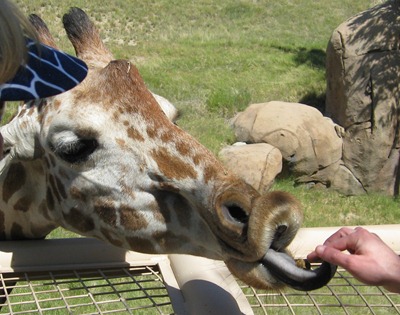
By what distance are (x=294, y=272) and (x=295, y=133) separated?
631 centimetres

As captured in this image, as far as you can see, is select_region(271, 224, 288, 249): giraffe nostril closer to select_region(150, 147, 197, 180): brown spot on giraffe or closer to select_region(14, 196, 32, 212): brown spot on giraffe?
select_region(150, 147, 197, 180): brown spot on giraffe

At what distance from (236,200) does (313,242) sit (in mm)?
474

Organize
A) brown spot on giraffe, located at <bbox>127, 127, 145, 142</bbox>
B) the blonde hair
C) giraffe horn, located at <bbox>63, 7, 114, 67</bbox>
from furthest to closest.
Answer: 1. giraffe horn, located at <bbox>63, 7, 114, 67</bbox>
2. brown spot on giraffe, located at <bbox>127, 127, 145, 142</bbox>
3. the blonde hair

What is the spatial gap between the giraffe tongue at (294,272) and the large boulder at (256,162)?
528cm

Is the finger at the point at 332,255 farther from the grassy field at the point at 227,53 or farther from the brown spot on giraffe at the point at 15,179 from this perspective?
the grassy field at the point at 227,53

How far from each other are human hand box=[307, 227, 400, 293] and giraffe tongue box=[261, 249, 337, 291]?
7 centimetres

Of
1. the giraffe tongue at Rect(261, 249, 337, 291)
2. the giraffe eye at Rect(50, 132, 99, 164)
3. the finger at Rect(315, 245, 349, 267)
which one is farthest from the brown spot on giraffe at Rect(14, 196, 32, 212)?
the finger at Rect(315, 245, 349, 267)

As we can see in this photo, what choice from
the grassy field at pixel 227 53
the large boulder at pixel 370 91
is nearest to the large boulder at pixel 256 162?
the grassy field at pixel 227 53

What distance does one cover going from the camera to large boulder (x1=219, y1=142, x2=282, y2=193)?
7.07 metres

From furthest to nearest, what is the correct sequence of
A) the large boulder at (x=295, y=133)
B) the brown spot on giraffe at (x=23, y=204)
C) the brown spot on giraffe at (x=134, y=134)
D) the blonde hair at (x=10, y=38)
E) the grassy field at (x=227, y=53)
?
1. the grassy field at (x=227, y=53)
2. the large boulder at (x=295, y=133)
3. the brown spot on giraffe at (x=23, y=204)
4. the brown spot on giraffe at (x=134, y=134)
5. the blonde hair at (x=10, y=38)

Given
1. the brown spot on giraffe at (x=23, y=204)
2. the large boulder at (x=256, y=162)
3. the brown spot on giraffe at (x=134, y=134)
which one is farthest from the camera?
the large boulder at (x=256, y=162)

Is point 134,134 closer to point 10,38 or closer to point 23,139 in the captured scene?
point 23,139

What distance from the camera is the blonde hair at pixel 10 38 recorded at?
3.46 feet

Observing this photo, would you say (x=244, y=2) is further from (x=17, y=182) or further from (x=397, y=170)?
(x=17, y=182)
